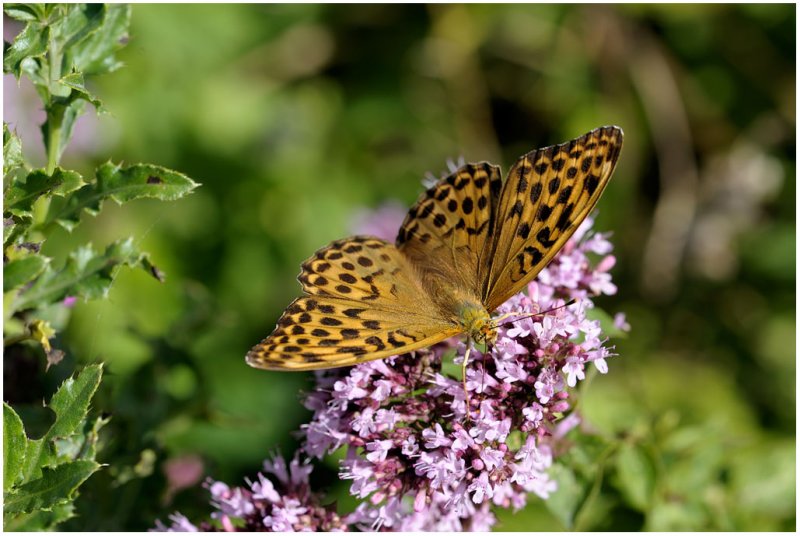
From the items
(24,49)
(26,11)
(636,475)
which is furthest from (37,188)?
(636,475)

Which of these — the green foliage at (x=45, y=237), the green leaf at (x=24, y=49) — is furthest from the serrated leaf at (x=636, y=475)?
the green leaf at (x=24, y=49)

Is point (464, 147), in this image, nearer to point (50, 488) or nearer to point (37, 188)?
point (37, 188)

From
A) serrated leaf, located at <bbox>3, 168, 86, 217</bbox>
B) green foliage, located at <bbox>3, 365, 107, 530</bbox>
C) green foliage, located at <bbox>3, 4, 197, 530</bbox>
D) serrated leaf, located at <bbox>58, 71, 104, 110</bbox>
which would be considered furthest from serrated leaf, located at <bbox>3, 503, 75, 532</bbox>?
serrated leaf, located at <bbox>58, 71, 104, 110</bbox>

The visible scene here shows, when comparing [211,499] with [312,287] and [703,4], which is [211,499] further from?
[703,4]

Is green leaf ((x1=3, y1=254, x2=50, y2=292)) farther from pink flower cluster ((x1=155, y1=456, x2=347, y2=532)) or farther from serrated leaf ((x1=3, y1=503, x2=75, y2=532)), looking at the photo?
pink flower cluster ((x1=155, y1=456, x2=347, y2=532))

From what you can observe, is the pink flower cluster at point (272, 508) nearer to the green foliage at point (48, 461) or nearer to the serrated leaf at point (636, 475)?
the green foliage at point (48, 461)

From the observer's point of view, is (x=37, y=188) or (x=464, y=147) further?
(x=464, y=147)
